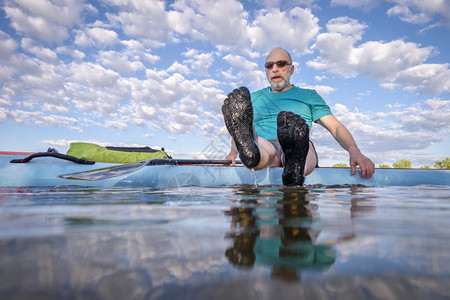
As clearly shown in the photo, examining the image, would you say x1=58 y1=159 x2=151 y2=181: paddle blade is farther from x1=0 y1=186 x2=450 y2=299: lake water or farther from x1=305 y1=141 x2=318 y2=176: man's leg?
x1=0 y1=186 x2=450 y2=299: lake water

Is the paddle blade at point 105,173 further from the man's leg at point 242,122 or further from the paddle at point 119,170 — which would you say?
the man's leg at point 242,122

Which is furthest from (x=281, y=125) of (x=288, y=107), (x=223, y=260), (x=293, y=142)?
(x=223, y=260)

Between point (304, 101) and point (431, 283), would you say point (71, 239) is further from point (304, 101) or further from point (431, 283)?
point (304, 101)

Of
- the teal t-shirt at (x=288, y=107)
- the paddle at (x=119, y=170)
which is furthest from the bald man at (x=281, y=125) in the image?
the paddle at (x=119, y=170)

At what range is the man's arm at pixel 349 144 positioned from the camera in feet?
11.5

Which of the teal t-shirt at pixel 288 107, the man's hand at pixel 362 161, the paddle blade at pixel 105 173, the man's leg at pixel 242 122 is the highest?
the teal t-shirt at pixel 288 107

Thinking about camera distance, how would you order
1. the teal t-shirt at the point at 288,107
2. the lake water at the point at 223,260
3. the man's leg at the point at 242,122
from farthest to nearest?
the teal t-shirt at the point at 288,107, the man's leg at the point at 242,122, the lake water at the point at 223,260

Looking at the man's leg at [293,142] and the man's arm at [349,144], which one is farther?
the man's arm at [349,144]

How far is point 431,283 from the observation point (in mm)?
412

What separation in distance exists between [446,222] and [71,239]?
1067 millimetres

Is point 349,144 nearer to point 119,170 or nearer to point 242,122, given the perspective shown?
point 242,122

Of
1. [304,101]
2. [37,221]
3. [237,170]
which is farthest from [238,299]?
[304,101]

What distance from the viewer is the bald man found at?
2.61 metres

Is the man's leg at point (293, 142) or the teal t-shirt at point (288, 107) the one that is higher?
the teal t-shirt at point (288, 107)
